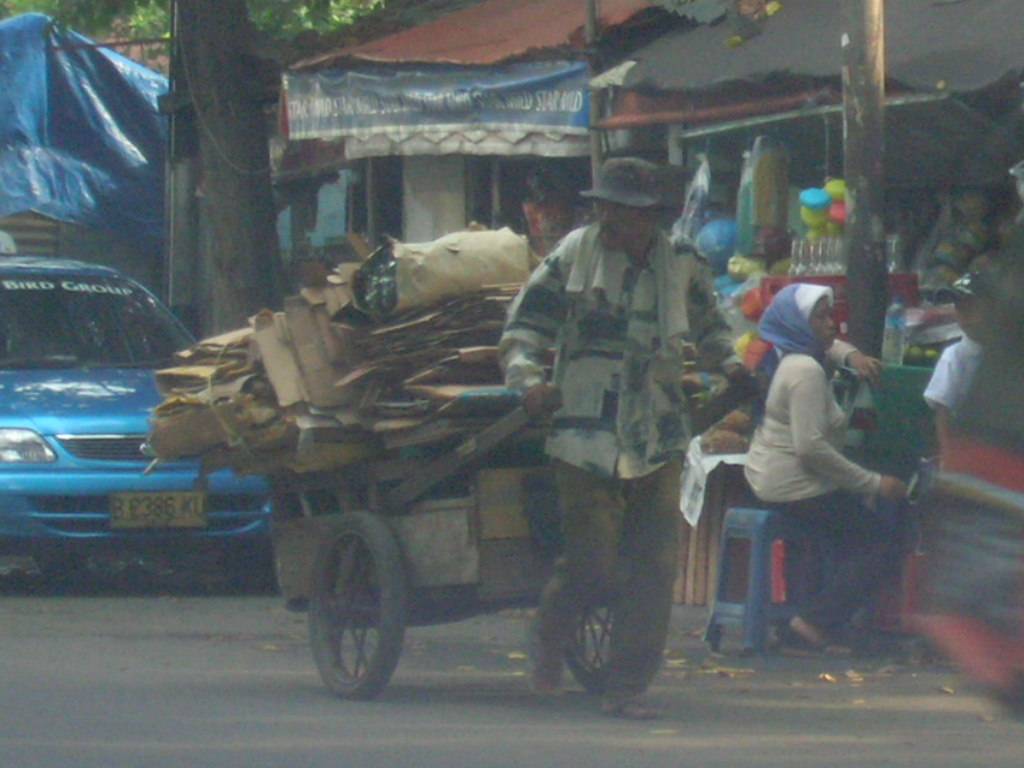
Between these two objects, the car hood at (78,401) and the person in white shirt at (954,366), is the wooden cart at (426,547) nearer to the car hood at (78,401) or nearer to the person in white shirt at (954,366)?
the person in white shirt at (954,366)

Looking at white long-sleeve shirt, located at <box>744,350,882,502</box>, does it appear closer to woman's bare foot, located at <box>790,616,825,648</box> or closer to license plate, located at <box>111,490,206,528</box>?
woman's bare foot, located at <box>790,616,825,648</box>

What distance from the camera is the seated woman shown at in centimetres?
896

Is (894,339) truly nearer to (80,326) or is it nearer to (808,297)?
(808,297)

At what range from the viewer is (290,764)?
6844 millimetres

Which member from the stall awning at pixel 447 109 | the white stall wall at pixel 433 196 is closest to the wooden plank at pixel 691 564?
the stall awning at pixel 447 109

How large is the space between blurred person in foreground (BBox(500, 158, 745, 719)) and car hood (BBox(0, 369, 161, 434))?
151 inches

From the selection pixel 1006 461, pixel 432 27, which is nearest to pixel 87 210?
Result: pixel 432 27

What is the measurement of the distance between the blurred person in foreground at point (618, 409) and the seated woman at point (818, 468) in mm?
1336

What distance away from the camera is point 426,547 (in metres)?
7.93

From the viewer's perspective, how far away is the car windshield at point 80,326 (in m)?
12.2

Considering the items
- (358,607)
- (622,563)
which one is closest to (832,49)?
(622,563)

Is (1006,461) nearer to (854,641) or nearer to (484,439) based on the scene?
(484,439)

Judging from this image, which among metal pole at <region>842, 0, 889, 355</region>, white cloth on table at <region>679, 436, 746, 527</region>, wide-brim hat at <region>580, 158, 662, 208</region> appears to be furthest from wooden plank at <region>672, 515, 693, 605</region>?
wide-brim hat at <region>580, 158, 662, 208</region>

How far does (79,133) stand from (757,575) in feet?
48.4
